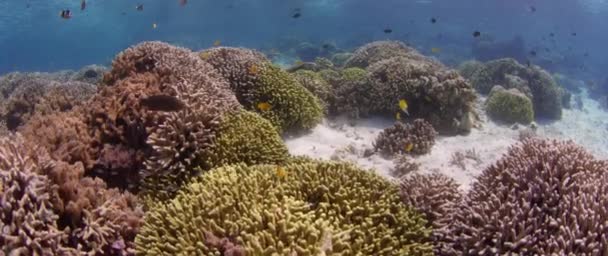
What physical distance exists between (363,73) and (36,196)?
31.8ft

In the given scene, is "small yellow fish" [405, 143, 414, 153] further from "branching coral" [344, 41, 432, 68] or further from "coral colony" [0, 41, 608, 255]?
"branching coral" [344, 41, 432, 68]

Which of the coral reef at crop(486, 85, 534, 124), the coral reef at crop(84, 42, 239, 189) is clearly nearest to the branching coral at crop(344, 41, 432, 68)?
the coral reef at crop(486, 85, 534, 124)

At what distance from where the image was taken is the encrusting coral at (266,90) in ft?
28.3

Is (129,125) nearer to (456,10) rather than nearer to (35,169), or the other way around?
(35,169)

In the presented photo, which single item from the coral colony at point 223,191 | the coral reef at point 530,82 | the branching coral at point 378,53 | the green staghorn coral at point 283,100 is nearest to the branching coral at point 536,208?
the coral colony at point 223,191

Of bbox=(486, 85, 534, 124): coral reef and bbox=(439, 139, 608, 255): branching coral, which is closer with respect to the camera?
bbox=(439, 139, 608, 255): branching coral

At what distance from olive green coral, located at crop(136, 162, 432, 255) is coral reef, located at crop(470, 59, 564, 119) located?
16.5 m

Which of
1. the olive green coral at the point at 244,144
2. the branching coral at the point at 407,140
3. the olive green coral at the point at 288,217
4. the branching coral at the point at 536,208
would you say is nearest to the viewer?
the olive green coral at the point at 288,217

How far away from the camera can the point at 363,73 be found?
12.2 metres

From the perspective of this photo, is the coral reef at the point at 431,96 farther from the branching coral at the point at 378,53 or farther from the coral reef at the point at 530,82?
the coral reef at the point at 530,82

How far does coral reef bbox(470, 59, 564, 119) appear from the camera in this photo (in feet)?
63.0

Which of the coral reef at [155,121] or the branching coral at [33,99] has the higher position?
the branching coral at [33,99]

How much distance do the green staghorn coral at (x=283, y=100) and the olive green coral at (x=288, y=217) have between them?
353 centimetres

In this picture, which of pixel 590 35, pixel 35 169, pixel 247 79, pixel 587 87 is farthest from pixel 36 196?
pixel 590 35
